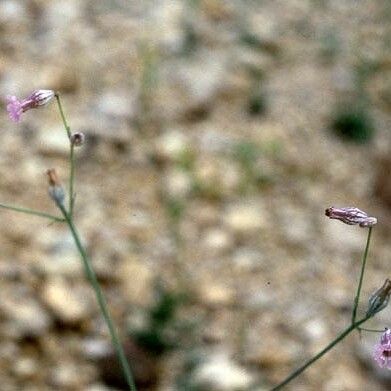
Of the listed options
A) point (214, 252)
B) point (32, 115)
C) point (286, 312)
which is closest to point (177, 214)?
point (214, 252)

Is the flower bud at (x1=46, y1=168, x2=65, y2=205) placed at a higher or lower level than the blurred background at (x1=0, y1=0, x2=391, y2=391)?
lower

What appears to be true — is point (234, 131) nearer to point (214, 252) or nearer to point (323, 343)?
point (214, 252)

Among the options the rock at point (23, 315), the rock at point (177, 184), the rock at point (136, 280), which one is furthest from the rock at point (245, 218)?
the rock at point (23, 315)

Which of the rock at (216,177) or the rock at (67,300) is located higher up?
the rock at (216,177)

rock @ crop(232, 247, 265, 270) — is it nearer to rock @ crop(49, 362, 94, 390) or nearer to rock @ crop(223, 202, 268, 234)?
rock @ crop(223, 202, 268, 234)

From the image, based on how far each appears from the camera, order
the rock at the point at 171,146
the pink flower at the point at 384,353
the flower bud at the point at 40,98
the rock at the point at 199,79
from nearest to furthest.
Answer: the pink flower at the point at 384,353, the flower bud at the point at 40,98, the rock at the point at 171,146, the rock at the point at 199,79

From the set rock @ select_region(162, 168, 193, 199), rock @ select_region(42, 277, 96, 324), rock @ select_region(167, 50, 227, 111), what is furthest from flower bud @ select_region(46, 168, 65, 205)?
rock @ select_region(167, 50, 227, 111)

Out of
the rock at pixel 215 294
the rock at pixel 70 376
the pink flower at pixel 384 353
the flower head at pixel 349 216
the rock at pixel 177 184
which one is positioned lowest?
the pink flower at pixel 384 353

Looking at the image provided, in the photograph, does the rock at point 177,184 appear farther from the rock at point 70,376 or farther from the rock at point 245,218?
the rock at point 70,376

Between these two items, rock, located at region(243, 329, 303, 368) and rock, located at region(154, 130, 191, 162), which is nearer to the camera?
rock, located at region(243, 329, 303, 368)
